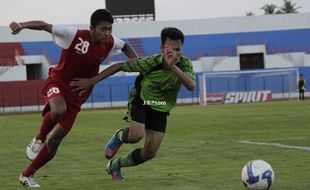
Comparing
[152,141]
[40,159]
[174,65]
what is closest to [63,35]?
[174,65]

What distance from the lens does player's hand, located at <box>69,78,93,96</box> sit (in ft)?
29.7

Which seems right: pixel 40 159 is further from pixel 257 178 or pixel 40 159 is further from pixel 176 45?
pixel 257 178

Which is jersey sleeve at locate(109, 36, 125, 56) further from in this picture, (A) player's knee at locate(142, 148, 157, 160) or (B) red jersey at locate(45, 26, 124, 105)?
(A) player's knee at locate(142, 148, 157, 160)

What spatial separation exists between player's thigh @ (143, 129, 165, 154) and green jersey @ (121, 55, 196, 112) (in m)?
0.36

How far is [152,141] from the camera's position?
9.45 m

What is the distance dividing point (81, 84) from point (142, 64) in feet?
2.90

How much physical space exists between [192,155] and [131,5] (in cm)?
6553

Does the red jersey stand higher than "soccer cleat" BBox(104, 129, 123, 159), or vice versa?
the red jersey

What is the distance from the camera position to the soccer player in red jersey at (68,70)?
8898mm

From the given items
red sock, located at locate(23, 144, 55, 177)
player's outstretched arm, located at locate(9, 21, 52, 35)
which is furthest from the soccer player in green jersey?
red sock, located at locate(23, 144, 55, 177)

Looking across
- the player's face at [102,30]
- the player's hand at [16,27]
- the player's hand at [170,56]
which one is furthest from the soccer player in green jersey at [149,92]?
the player's hand at [16,27]

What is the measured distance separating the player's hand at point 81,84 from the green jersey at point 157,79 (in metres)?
0.51

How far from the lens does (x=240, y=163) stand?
39.4ft

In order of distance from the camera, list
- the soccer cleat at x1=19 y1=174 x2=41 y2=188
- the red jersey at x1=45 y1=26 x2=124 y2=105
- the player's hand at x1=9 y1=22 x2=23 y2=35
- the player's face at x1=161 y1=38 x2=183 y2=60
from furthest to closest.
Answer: the soccer cleat at x1=19 y1=174 x2=41 y2=188, the red jersey at x1=45 y1=26 x2=124 y2=105, the player's face at x1=161 y1=38 x2=183 y2=60, the player's hand at x1=9 y1=22 x2=23 y2=35
